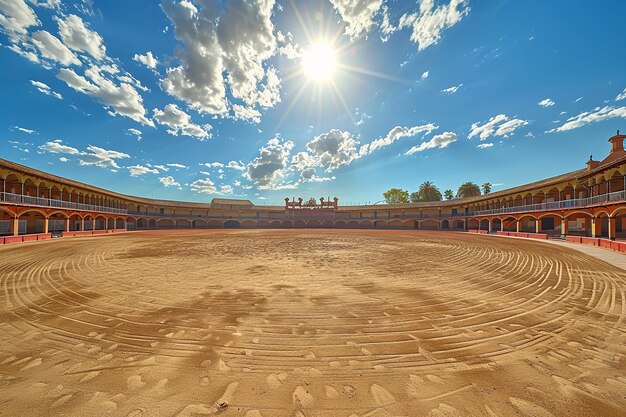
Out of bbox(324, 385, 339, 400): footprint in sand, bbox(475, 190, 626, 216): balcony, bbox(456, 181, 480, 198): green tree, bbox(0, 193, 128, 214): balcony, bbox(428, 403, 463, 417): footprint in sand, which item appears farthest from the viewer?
bbox(456, 181, 480, 198): green tree

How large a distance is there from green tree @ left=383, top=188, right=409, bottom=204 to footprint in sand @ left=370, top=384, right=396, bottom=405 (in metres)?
80.4

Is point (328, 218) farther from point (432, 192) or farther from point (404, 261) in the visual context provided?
point (404, 261)

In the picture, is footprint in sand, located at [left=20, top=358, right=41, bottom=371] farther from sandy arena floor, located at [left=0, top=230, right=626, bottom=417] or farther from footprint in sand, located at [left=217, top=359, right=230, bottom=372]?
footprint in sand, located at [left=217, top=359, right=230, bottom=372]

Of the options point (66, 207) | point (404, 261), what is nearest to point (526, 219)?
point (404, 261)

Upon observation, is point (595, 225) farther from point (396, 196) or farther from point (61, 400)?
point (396, 196)

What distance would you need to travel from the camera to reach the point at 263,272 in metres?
8.78

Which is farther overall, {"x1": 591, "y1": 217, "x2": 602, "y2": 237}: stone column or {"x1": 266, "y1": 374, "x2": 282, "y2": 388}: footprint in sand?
{"x1": 591, "y1": 217, "x2": 602, "y2": 237}: stone column

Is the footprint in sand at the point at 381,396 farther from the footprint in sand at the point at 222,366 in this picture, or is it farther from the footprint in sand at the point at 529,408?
the footprint in sand at the point at 222,366

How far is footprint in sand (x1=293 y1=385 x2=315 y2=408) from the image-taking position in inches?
102

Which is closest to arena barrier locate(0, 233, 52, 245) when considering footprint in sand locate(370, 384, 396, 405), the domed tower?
footprint in sand locate(370, 384, 396, 405)

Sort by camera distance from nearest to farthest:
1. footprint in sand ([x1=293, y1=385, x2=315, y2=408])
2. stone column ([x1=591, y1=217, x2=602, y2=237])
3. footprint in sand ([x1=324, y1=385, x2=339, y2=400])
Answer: footprint in sand ([x1=293, y1=385, x2=315, y2=408])
footprint in sand ([x1=324, y1=385, x2=339, y2=400])
stone column ([x1=591, y1=217, x2=602, y2=237])

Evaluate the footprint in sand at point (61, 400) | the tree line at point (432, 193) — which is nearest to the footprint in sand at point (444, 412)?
the footprint in sand at point (61, 400)

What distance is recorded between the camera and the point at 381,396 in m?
2.71

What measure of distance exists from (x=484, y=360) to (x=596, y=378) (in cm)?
136
